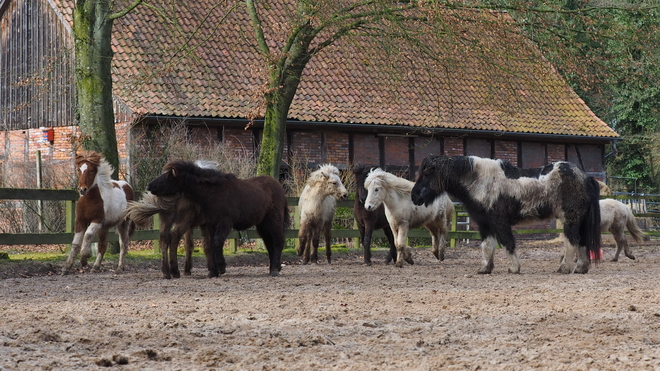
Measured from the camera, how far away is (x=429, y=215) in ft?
57.1

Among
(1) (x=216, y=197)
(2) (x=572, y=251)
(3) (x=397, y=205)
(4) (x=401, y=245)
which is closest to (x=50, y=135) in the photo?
(3) (x=397, y=205)

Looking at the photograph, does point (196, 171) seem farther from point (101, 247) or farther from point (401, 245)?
point (401, 245)

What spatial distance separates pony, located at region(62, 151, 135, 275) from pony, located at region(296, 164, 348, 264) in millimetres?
3823

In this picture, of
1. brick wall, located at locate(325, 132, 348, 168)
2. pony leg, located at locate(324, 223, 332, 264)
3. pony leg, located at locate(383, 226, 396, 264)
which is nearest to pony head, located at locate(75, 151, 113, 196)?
pony leg, located at locate(324, 223, 332, 264)

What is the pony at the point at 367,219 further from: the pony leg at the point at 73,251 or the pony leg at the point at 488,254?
the pony leg at the point at 73,251

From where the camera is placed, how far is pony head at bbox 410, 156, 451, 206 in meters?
14.9

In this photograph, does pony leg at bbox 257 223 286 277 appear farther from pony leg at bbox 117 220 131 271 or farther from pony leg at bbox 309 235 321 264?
pony leg at bbox 309 235 321 264

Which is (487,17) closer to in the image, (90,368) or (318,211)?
(318,211)

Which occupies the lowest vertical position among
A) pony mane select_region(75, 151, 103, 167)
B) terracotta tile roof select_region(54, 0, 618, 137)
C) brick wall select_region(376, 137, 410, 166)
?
pony mane select_region(75, 151, 103, 167)

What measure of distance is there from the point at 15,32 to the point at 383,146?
12.7 metres

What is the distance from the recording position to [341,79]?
101 feet

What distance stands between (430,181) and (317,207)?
3.02 m

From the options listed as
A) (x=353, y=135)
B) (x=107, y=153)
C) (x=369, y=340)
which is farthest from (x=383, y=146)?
(x=369, y=340)

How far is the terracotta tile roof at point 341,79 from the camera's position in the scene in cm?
1864
